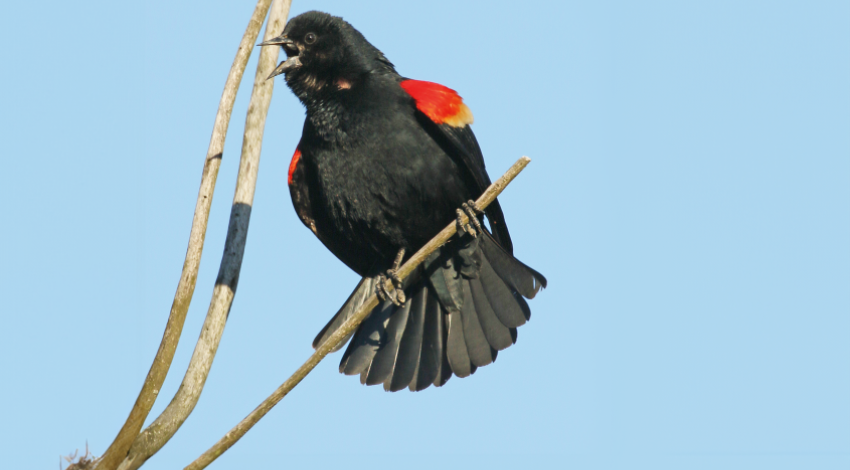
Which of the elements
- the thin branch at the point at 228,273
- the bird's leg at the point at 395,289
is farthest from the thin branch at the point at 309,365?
the bird's leg at the point at 395,289

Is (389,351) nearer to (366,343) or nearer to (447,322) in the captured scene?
(366,343)

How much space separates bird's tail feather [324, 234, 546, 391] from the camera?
15.5 feet

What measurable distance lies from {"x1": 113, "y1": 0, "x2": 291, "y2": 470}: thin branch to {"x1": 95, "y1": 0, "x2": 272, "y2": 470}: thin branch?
0.05 metres

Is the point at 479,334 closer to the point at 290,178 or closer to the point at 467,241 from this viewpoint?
the point at 467,241

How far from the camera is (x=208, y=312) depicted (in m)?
3.38

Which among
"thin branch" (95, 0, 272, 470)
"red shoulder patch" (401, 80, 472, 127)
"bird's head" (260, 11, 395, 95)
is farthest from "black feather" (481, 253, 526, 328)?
"thin branch" (95, 0, 272, 470)

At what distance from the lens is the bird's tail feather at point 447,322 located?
4.74 meters

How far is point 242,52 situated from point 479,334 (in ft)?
7.60

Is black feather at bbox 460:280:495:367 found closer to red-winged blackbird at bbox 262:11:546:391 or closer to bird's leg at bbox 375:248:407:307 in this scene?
red-winged blackbird at bbox 262:11:546:391

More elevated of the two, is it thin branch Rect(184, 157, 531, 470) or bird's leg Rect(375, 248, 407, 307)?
bird's leg Rect(375, 248, 407, 307)

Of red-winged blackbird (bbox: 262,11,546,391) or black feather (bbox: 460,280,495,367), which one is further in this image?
black feather (bbox: 460,280,495,367)

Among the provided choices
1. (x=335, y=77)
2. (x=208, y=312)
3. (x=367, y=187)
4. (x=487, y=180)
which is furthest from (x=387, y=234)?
(x=208, y=312)

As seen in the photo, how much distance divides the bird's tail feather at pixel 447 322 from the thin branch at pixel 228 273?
1295 mm

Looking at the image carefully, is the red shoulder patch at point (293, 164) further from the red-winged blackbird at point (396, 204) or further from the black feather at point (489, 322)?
the black feather at point (489, 322)
